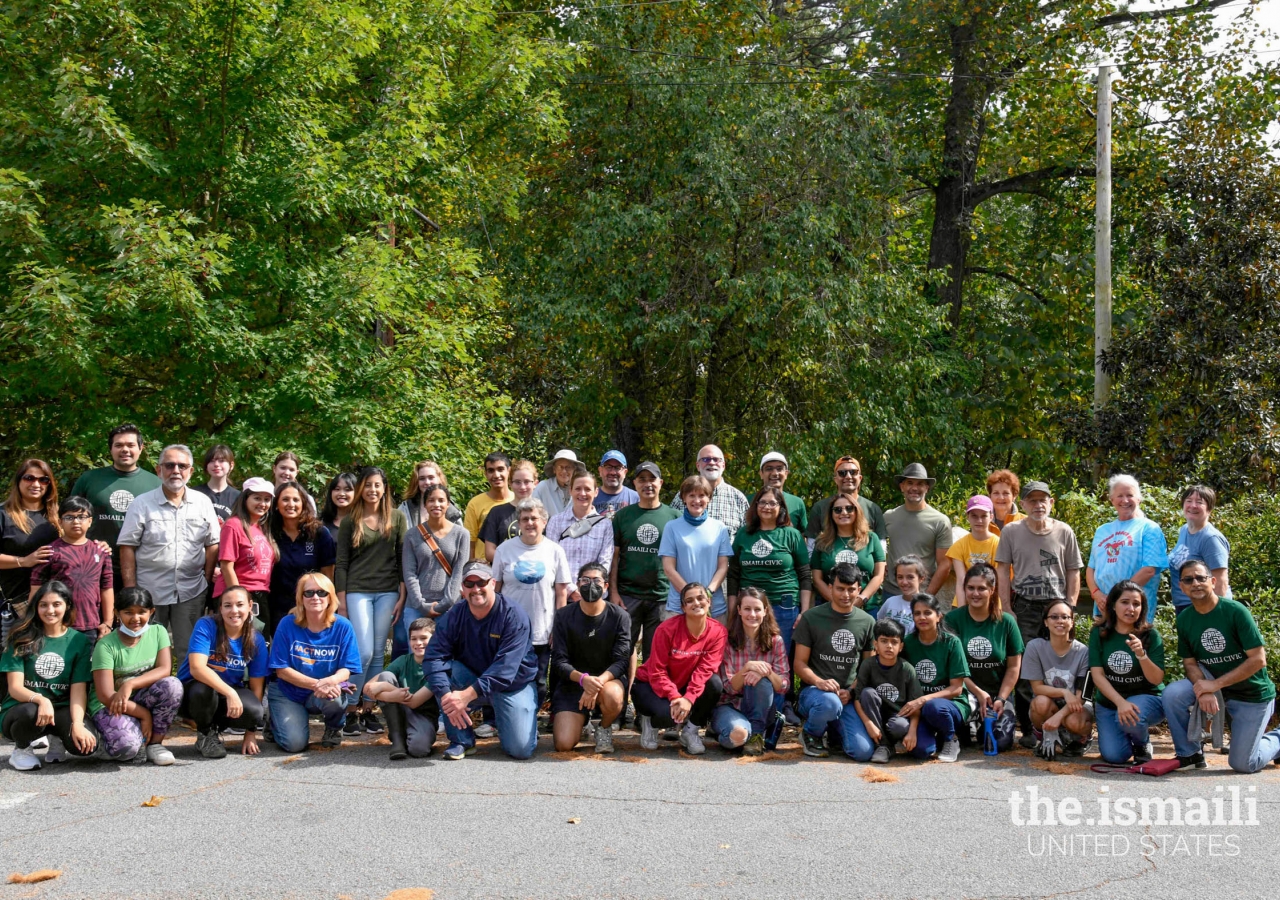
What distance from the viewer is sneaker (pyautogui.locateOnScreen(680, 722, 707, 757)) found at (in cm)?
781

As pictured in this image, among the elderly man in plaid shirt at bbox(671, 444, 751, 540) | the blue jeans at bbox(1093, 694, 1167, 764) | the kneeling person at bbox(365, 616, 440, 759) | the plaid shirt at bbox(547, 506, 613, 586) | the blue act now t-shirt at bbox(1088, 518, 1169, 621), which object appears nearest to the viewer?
the blue jeans at bbox(1093, 694, 1167, 764)

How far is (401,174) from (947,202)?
468 inches

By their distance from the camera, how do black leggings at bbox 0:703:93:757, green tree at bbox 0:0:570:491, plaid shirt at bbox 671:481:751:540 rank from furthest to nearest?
green tree at bbox 0:0:570:491, plaid shirt at bbox 671:481:751:540, black leggings at bbox 0:703:93:757

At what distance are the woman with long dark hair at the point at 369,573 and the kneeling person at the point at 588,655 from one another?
1338 millimetres

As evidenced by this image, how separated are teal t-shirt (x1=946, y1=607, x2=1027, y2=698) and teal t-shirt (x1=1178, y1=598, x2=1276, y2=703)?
1095mm

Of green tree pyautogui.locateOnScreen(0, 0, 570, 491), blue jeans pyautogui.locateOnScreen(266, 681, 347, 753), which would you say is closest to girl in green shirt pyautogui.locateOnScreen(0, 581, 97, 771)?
blue jeans pyautogui.locateOnScreen(266, 681, 347, 753)

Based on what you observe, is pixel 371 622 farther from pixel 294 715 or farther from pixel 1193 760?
pixel 1193 760

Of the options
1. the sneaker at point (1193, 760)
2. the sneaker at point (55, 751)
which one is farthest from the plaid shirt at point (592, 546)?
the sneaker at point (1193, 760)

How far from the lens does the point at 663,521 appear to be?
8.84 metres

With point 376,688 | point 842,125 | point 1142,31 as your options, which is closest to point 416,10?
point 842,125

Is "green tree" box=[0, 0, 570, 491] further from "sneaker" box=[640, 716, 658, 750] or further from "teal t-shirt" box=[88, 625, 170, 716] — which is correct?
"sneaker" box=[640, 716, 658, 750]

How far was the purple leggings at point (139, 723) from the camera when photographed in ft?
23.9

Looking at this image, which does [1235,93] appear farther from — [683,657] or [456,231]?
[683,657]

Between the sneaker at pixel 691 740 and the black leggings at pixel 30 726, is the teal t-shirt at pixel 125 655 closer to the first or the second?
the black leggings at pixel 30 726
